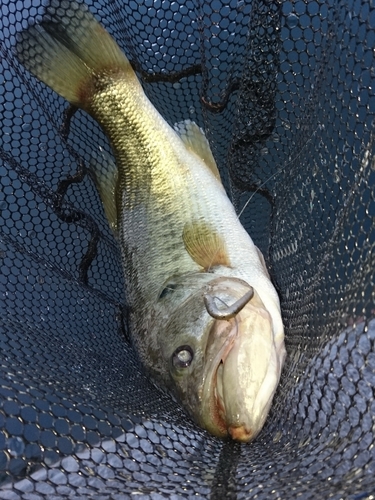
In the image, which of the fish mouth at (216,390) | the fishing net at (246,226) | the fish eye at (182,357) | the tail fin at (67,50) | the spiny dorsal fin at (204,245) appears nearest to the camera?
the fishing net at (246,226)

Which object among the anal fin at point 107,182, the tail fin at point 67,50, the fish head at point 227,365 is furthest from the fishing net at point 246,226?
the tail fin at point 67,50

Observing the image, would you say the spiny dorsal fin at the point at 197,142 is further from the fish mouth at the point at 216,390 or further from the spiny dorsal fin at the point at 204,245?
the fish mouth at the point at 216,390

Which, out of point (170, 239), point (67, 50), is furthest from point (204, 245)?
point (67, 50)

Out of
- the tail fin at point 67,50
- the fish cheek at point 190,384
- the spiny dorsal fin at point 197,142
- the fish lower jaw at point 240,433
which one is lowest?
the fish lower jaw at point 240,433

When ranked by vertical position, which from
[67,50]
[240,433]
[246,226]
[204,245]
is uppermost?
[67,50]

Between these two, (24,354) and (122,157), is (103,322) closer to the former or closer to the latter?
(24,354)

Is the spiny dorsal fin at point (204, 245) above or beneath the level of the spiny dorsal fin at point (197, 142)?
beneath

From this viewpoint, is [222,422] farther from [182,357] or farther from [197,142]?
[197,142]
